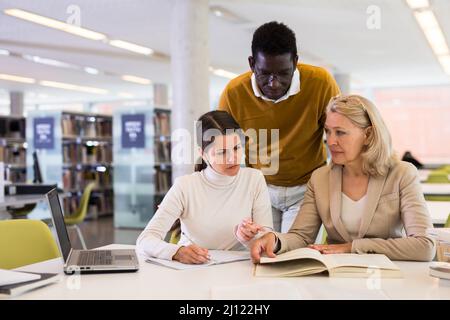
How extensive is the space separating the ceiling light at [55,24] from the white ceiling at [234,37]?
0.16 meters

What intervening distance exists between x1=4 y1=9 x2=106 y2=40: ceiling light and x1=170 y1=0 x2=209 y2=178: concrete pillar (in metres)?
1.98

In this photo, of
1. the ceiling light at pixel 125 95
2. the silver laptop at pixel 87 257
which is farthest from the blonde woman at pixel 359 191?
the ceiling light at pixel 125 95

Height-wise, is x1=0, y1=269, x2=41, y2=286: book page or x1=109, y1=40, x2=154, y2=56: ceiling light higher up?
x1=109, y1=40, x2=154, y2=56: ceiling light

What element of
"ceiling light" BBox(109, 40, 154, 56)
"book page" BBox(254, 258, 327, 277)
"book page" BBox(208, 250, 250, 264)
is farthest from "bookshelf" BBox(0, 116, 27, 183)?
"book page" BBox(254, 258, 327, 277)

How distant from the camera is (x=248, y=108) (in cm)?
246

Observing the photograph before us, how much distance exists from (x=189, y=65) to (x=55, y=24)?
242cm

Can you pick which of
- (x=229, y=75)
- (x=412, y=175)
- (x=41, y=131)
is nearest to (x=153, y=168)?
(x=41, y=131)

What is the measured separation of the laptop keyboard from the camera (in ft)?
5.51

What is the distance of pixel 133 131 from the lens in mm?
8109

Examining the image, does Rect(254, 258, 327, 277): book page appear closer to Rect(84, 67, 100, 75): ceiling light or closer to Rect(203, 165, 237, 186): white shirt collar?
Rect(203, 165, 237, 186): white shirt collar

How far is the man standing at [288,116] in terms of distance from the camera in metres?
2.36
